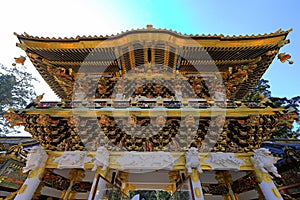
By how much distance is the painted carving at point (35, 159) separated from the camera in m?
4.78

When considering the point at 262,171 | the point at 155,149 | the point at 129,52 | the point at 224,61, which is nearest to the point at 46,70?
the point at 129,52

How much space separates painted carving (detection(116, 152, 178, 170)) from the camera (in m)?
4.89

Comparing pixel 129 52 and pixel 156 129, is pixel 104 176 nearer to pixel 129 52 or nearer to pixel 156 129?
pixel 156 129

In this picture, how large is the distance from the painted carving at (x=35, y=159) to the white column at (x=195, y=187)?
4206 mm

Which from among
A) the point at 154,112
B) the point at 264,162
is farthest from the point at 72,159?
the point at 264,162

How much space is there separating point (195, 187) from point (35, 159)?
443 cm

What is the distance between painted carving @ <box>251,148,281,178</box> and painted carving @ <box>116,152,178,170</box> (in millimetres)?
2235

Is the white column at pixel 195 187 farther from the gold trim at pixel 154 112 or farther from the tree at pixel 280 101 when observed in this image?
the tree at pixel 280 101

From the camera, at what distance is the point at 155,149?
5.27 metres

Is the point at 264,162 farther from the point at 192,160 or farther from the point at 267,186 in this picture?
the point at 192,160

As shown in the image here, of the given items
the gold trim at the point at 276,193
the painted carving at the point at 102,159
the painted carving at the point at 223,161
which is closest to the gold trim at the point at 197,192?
the painted carving at the point at 223,161

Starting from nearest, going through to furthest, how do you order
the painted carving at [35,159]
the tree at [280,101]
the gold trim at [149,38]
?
the painted carving at [35,159] → the gold trim at [149,38] → the tree at [280,101]

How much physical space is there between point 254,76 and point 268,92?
1283cm

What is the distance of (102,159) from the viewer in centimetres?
475
